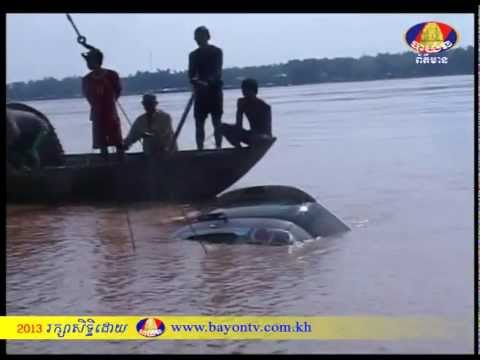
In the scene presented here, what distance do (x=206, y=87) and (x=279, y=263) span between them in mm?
2815

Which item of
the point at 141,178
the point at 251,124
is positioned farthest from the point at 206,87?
the point at 141,178

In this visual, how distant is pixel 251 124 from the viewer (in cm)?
871

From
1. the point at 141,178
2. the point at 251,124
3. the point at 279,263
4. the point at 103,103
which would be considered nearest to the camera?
the point at 279,263

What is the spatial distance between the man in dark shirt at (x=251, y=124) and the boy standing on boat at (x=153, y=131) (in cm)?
60

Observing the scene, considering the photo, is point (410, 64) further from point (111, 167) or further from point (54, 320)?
point (111, 167)

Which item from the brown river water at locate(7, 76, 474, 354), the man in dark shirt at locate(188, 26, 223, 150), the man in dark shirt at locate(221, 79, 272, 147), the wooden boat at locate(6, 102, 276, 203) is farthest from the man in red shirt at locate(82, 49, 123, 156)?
the man in dark shirt at locate(221, 79, 272, 147)

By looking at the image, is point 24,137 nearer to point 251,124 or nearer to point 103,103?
point 103,103

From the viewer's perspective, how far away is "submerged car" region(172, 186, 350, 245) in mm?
6461

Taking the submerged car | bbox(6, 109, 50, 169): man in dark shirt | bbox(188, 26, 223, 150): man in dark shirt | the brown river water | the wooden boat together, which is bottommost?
the brown river water

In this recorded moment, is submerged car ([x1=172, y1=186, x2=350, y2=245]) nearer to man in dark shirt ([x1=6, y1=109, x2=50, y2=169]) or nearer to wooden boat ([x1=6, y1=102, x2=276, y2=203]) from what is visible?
wooden boat ([x1=6, y1=102, x2=276, y2=203])

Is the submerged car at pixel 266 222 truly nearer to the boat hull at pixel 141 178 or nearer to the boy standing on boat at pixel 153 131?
the boat hull at pixel 141 178

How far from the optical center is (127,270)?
5828 millimetres

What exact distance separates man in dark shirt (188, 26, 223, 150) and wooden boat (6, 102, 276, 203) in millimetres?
251
